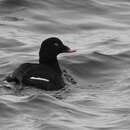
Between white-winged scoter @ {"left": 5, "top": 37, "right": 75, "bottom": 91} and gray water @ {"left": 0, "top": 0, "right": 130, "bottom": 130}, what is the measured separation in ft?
0.58

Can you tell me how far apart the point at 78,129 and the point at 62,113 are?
0.87 meters

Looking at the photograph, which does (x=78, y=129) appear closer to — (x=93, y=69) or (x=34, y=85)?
(x=34, y=85)

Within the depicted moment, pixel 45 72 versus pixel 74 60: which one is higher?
pixel 45 72

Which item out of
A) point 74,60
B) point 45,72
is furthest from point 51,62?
point 74,60

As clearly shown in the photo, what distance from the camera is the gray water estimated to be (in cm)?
1213

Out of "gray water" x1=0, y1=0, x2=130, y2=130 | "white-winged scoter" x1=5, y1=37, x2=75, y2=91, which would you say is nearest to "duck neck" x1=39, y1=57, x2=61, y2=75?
"white-winged scoter" x1=5, y1=37, x2=75, y2=91

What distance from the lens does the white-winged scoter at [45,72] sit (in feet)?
44.9

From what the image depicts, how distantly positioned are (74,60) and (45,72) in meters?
2.28

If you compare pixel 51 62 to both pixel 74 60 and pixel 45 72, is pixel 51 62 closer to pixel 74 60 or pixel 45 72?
pixel 45 72

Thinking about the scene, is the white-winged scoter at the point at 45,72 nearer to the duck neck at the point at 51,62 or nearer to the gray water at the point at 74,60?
the duck neck at the point at 51,62

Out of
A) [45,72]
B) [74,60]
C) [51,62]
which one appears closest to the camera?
[45,72]

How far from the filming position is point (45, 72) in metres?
14.2

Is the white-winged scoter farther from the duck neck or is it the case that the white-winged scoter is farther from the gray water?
the gray water

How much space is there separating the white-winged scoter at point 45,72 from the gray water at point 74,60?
0.18 metres
